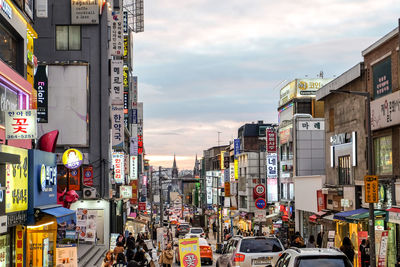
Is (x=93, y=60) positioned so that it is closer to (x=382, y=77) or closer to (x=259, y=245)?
(x=382, y=77)

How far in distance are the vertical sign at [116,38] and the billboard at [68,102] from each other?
3.41m

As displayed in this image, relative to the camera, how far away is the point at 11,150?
19.5m

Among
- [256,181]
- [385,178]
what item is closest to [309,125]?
[256,181]

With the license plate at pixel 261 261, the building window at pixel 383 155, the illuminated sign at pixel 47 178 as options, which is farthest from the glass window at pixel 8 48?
the building window at pixel 383 155

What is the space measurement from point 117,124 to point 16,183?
30.6 m

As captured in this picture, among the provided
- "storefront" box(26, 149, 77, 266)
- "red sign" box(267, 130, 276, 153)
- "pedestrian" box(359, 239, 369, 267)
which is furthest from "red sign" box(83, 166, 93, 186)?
"red sign" box(267, 130, 276, 153)

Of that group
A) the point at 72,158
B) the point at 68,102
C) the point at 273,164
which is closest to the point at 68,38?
the point at 68,102

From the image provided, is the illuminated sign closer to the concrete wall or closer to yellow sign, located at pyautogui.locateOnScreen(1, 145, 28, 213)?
yellow sign, located at pyautogui.locateOnScreen(1, 145, 28, 213)

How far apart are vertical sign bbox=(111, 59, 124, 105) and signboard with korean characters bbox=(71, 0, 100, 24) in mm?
3491

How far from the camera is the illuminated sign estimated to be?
894 inches

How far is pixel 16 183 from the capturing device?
65.3ft

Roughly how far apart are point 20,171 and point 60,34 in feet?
97.3

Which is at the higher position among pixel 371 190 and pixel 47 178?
pixel 47 178

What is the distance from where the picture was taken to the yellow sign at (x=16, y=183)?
747 inches
